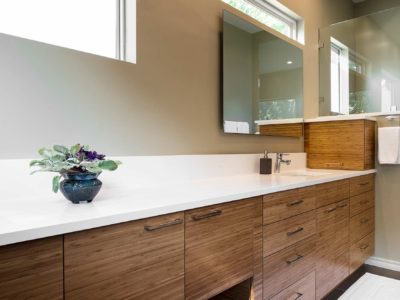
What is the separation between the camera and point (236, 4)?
2270 mm

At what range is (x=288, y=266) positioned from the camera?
1598 millimetres

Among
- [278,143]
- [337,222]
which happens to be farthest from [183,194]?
[278,143]

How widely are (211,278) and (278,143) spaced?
65.5 inches

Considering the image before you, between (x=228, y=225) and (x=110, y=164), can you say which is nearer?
(x=110, y=164)

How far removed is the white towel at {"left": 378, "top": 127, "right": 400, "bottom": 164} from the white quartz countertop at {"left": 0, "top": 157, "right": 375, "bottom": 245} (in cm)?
148

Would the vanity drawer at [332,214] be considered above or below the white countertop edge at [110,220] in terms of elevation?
below

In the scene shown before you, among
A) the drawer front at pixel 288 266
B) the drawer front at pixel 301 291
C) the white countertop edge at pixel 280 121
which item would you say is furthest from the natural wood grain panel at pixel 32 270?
the white countertop edge at pixel 280 121

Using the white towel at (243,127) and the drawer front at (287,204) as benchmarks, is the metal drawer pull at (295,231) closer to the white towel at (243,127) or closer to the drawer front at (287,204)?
the drawer front at (287,204)

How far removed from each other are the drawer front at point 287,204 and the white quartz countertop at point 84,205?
0.16 ft

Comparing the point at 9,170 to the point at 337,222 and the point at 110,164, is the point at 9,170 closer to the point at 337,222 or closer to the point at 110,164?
the point at 110,164

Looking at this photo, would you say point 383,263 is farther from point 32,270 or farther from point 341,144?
point 32,270

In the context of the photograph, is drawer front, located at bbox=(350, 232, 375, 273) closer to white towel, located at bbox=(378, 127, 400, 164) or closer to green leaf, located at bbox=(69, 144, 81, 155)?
white towel, located at bbox=(378, 127, 400, 164)

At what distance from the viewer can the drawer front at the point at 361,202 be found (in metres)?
2.31

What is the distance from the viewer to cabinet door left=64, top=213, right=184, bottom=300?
0.81 meters
